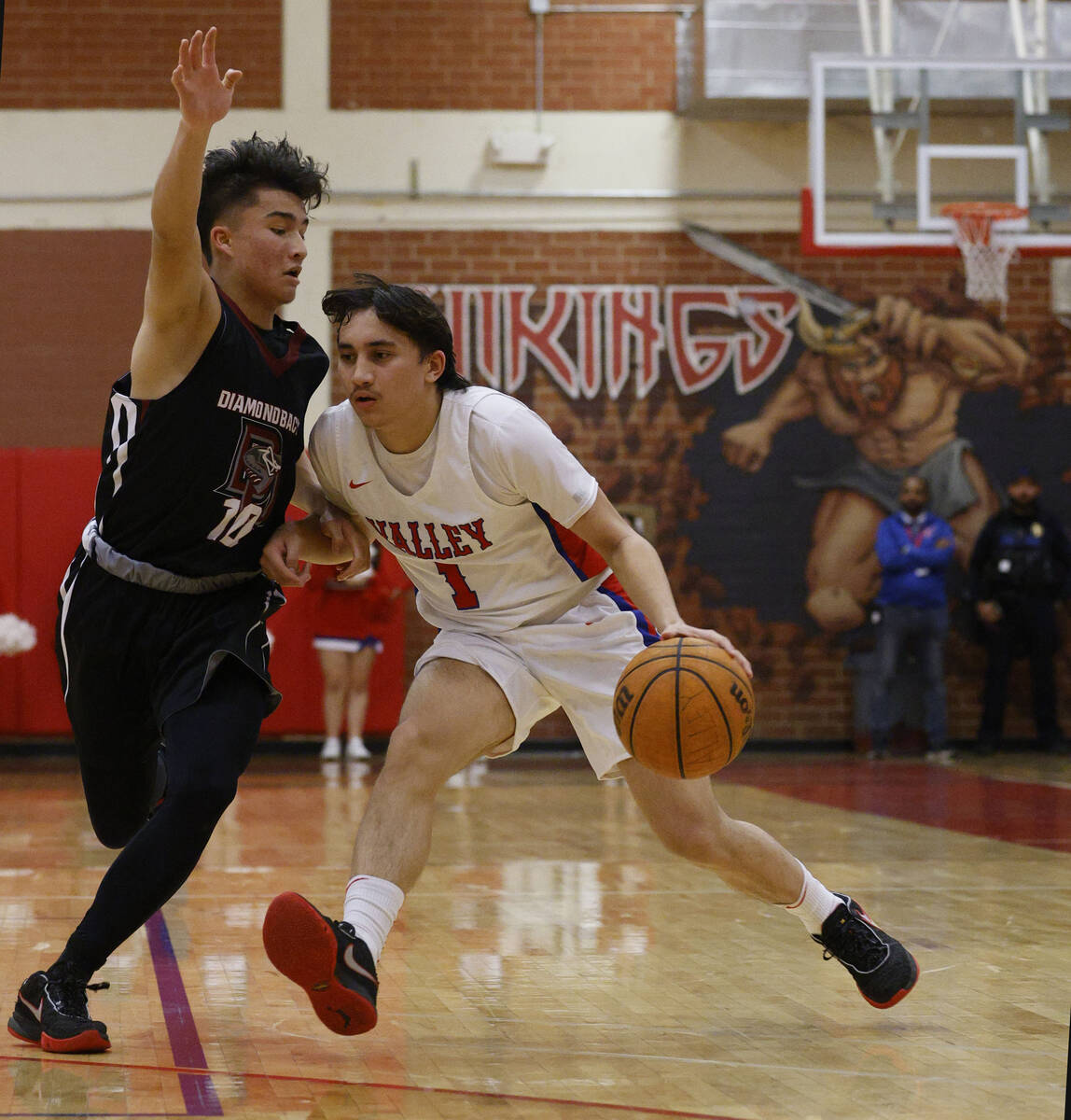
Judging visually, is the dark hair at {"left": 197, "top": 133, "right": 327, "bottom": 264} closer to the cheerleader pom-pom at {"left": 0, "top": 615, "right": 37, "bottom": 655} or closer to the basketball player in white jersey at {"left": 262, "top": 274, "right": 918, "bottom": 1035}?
the basketball player in white jersey at {"left": 262, "top": 274, "right": 918, "bottom": 1035}

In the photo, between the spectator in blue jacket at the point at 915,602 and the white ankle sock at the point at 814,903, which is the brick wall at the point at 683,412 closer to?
the spectator in blue jacket at the point at 915,602

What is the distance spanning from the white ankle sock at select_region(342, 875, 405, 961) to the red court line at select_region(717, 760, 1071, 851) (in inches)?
161

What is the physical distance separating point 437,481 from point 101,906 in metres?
1.16

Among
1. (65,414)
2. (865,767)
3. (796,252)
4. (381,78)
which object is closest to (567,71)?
(381,78)

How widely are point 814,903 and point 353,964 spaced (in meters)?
1.22

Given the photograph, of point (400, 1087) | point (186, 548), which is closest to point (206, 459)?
point (186, 548)

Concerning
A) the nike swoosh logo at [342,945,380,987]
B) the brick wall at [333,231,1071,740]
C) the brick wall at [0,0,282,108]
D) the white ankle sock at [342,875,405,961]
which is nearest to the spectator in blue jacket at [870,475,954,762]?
the brick wall at [333,231,1071,740]

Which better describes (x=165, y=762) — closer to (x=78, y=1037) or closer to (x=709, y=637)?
(x=78, y=1037)

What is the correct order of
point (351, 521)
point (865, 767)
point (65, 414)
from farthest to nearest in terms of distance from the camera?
point (65, 414) → point (865, 767) → point (351, 521)

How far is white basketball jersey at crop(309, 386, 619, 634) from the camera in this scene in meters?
3.52

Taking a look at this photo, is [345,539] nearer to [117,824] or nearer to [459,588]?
[459,588]

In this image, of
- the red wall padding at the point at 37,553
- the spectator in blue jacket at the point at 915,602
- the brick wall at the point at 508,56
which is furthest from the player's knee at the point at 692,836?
the brick wall at the point at 508,56

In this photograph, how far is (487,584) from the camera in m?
3.67

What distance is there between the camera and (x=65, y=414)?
11562mm
